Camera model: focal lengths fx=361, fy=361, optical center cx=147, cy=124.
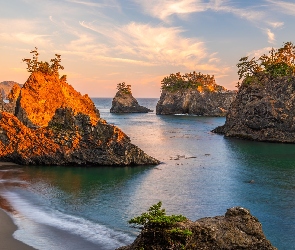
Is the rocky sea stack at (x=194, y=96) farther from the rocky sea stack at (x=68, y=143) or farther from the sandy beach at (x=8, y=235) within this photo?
the sandy beach at (x=8, y=235)

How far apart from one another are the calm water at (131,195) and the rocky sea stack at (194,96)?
413ft

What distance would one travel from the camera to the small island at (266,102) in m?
77.2

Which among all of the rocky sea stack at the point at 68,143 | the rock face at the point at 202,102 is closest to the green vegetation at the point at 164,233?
the rocky sea stack at the point at 68,143

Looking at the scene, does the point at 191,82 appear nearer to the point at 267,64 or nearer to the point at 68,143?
the point at 267,64

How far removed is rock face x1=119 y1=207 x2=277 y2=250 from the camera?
12921 mm

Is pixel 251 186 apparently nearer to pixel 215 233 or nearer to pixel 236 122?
pixel 215 233

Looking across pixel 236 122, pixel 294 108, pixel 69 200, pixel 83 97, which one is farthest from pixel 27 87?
pixel 294 108

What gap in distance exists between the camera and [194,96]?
17950 cm

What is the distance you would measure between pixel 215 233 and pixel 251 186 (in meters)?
24.2

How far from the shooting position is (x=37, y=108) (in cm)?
6141

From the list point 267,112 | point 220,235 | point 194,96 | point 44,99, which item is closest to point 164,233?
point 220,235

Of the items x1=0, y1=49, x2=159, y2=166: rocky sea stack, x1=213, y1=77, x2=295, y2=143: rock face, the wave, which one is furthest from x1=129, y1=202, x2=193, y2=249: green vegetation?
x1=213, y1=77, x2=295, y2=143: rock face

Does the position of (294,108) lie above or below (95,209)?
above

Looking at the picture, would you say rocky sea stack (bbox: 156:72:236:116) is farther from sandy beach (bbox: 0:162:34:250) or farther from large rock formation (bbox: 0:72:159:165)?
sandy beach (bbox: 0:162:34:250)
